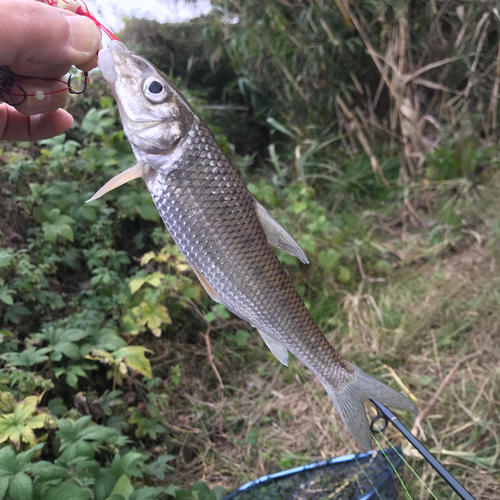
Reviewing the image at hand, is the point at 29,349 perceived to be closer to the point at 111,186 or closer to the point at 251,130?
the point at 111,186

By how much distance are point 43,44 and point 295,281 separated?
2.82m

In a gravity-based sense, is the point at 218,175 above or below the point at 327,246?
above

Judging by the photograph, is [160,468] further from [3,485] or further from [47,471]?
[3,485]

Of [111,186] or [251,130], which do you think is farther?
[251,130]

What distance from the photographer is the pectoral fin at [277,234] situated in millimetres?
1352

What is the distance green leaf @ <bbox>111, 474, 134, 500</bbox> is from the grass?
85 centimetres

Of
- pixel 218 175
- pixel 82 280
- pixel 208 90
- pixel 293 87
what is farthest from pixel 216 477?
pixel 208 90

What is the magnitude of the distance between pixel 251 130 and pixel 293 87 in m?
1.11

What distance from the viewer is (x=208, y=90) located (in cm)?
646

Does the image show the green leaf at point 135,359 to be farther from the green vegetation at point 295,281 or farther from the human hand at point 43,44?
the human hand at point 43,44

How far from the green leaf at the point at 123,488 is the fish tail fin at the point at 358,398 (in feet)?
3.39

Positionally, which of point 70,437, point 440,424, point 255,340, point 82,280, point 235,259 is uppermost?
point 235,259

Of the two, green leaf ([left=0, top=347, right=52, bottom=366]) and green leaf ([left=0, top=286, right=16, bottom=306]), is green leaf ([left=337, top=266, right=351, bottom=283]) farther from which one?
green leaf ([left=0, top=286, right=16, bottom=306])

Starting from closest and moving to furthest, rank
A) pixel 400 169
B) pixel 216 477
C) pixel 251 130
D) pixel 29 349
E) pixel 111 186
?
pixel 111 186 < pixel 29 349 < pixel 216 477 < pixel 400 169 < pixel 251 130
